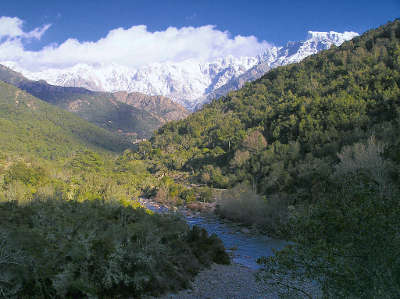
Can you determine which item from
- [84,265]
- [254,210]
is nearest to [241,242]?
[254,210]

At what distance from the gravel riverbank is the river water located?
15.7 feet

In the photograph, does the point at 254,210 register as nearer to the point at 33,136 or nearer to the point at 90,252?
the point at 90,252

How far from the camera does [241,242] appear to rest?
128 feet

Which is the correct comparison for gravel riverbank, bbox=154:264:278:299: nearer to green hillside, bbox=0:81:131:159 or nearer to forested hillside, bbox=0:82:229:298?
forested hillside, bbox=0:82:229:298

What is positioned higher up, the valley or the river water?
the valley

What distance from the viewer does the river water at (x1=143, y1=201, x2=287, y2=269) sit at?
107 ft

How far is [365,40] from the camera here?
115562mm

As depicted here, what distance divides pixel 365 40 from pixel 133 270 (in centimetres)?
12804

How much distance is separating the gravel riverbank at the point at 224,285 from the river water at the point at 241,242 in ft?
15.7

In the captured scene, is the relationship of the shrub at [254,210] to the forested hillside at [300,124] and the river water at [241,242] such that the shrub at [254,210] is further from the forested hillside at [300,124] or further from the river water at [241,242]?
the forested hillside at [300,124]

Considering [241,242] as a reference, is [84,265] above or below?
above

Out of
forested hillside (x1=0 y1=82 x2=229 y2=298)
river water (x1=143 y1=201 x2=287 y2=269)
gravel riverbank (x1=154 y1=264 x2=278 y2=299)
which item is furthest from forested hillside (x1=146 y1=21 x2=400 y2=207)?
forested hillside (x1=0 y1=82 x2=229 y2=298)

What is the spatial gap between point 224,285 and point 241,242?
17.5 meters

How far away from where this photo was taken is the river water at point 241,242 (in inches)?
1280
